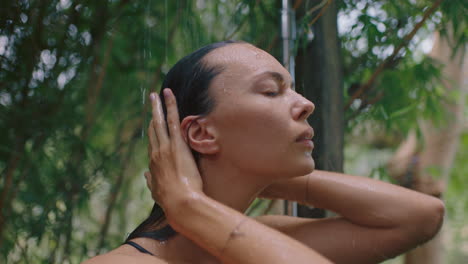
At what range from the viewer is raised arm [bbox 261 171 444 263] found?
2.68 ft

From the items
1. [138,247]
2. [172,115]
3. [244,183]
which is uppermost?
[172,115]

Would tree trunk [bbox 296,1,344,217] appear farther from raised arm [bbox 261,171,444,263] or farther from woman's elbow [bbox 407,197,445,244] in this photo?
woman's elbow [bbox 407,197,445,244]

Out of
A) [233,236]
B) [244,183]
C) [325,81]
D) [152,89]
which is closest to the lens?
[233,236]

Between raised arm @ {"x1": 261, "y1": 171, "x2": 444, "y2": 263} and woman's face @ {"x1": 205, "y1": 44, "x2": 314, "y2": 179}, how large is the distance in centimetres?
15

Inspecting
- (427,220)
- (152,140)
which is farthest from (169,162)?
(427,220)

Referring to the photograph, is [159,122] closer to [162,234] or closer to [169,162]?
[169,162]

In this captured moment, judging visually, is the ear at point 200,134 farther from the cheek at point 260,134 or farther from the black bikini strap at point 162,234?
the black bikini strap at point 162,234

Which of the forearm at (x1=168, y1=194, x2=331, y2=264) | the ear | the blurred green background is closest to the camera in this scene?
the forearm at (x1=168, y1=194, x2=331, y2=264)

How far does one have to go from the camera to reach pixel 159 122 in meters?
0.76

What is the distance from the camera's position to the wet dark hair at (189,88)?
753 millimetres

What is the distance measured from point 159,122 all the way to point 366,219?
40 centimetres

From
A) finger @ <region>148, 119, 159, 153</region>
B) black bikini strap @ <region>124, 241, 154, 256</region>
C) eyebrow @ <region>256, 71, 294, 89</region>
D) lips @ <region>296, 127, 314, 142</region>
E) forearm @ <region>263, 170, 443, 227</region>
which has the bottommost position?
black bikini strap @ <region>124, 241, 154, 256</region>

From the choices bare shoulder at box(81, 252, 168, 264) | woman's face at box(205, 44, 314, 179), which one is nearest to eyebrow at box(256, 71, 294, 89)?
woman's face at box(205, 44, 314, 179)

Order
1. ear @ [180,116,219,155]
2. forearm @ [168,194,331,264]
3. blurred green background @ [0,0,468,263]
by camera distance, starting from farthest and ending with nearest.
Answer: blurred green background @ [0,0,468,263], ear @ [180,116,219,155], forearm @ [168,194,331,264]
